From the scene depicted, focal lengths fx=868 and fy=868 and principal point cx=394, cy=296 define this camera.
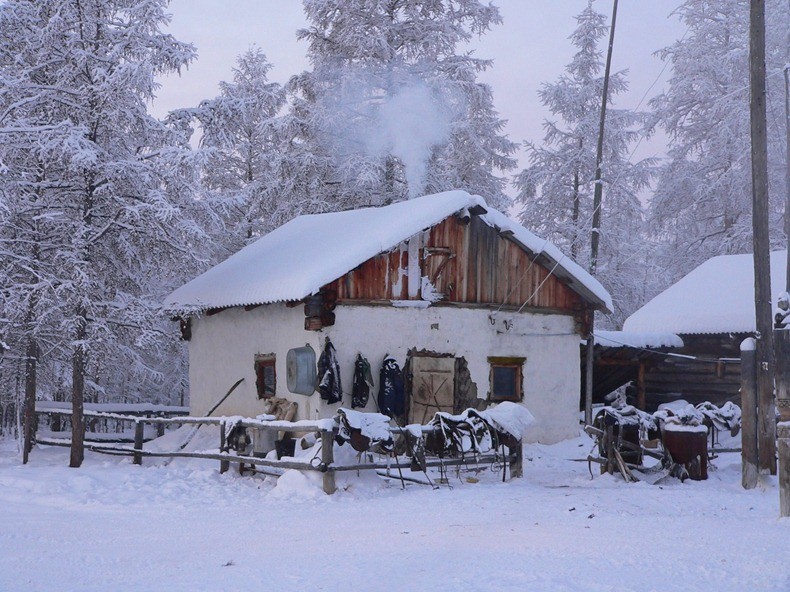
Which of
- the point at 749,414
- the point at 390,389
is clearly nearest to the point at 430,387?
the point at 390,389

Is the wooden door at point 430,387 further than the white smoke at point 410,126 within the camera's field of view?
No

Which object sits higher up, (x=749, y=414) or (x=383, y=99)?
→ (x=383, y=99)

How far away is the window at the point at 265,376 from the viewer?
1772cm

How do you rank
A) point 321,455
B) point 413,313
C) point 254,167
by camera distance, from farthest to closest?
point 254,167 < point 413,313 < point 321,455

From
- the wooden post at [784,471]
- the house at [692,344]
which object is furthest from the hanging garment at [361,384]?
the house at [692,344]

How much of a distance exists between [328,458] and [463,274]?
22.3 ft

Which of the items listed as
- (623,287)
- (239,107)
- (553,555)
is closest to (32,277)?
(239,107)

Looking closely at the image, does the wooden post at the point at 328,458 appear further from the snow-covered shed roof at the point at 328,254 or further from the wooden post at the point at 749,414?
the wooden post at the point at 749,414

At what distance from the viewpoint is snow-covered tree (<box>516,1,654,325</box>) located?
30.6m

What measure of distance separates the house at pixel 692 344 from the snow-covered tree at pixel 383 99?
7810 mm

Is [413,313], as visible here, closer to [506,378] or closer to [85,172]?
[506,378]

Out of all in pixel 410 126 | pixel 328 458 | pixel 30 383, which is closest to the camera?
pixel 328 458

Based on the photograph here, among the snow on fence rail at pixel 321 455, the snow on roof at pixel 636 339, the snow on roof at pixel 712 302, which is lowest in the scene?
the snow on fence rail at pixel 321 455

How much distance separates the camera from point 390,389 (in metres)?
16.4
